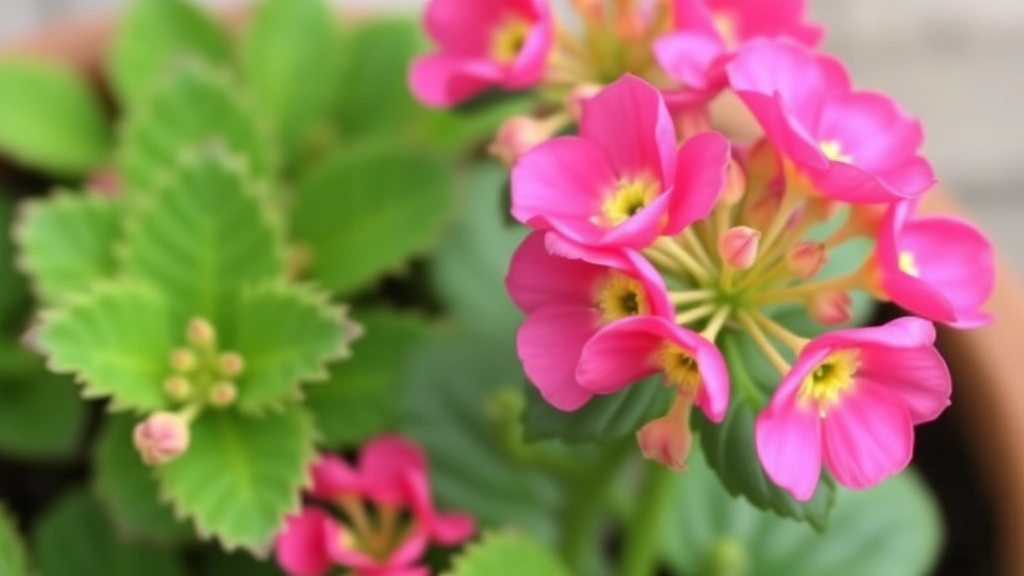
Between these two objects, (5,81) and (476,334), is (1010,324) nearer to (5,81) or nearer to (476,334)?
(476,334)

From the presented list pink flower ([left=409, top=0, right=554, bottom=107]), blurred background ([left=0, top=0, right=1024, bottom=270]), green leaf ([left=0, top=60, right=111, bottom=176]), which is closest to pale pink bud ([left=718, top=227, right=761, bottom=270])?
pink flower ([left=409, top=0, right=554, bottom=107])

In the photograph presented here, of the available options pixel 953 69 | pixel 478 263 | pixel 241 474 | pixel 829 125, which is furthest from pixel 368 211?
pixel 953 69

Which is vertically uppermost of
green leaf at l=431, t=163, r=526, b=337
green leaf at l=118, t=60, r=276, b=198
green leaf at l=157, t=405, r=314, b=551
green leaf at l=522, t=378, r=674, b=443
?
green leaf at l=118, t=60, r=276, b=198

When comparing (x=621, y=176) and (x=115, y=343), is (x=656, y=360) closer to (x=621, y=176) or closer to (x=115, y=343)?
(x=621, y=176)

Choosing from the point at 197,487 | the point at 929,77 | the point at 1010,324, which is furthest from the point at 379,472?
the point at 929,77

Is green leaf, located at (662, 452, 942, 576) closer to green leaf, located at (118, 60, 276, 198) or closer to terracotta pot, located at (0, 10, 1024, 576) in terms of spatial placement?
terracotta pot, located at (0, 10, 1024, 576)
